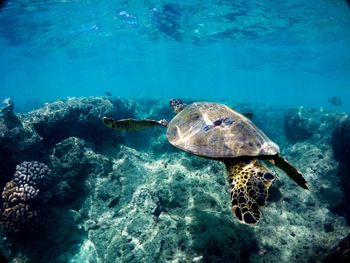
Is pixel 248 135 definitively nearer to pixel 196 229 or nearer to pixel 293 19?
pixel 196 229

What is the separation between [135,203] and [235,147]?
344cm

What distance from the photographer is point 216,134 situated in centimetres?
495

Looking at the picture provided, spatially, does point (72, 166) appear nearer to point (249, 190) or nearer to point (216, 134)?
point (216, 134)

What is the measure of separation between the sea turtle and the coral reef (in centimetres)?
134

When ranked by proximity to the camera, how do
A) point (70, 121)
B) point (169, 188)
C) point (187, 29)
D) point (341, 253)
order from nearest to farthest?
1. point (341, 253)
2. point (169, 188)
3. point (70, 121)
4. point (187, 29)

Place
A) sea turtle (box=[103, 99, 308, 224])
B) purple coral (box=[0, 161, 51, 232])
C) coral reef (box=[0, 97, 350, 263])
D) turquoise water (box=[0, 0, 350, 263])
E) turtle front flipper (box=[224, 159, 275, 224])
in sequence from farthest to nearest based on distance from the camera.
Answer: purple coral (box=[0, 161, 51, 232]) → coral reef (box=[0, 97, 350, 263]) → turquoise water (box=[0, 0, 350, 263]) → sea turtle (box=[103, 99, 308, 224]) → turtle front flipper (box=[224, 159, 275, 224])

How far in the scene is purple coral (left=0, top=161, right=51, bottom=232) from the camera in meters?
6.29

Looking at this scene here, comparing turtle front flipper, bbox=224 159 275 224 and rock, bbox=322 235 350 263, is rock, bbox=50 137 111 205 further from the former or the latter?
rock, bbox=322 235 350 263

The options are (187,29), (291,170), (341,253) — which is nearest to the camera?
(341,253)

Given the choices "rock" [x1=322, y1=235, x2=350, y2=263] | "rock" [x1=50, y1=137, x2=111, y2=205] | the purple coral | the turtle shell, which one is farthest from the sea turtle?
"rock" [x1=50, y1=137, x2=111, y2=205]

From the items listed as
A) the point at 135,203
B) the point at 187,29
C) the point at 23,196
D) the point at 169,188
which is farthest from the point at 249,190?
the point at 187,29

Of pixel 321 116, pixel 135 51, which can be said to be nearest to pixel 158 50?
pixel 135 51

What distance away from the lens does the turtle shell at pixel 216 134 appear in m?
4.57

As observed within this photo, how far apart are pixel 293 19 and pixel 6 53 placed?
38.6m
